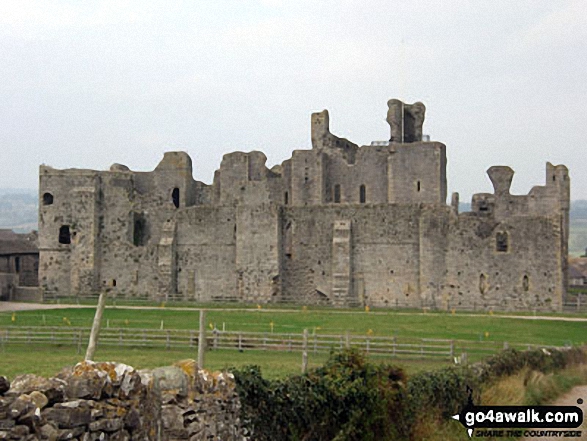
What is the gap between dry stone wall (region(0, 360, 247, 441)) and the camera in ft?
27.0

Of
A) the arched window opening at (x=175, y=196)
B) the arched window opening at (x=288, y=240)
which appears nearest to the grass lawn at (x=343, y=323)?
the arched window opening at (x=288, y=240)

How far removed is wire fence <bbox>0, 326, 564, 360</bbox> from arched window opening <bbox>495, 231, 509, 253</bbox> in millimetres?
18860

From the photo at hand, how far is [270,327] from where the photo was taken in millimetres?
38875

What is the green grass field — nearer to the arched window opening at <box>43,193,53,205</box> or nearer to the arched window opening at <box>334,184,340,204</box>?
the arched window opening at <box>334,184,340,204</box>

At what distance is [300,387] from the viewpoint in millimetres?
14641

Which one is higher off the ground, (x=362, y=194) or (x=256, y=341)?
(x=362, y=194)

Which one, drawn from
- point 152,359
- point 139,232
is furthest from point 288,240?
point 152,359

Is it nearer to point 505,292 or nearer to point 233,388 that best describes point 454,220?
point 505,292

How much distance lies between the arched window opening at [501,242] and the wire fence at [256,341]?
18860 millimetres

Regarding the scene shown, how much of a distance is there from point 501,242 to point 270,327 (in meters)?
19.7

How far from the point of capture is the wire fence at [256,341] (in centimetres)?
3178

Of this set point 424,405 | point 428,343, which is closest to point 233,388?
point 424,405

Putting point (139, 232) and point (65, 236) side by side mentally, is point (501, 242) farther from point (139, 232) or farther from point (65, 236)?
point (65, 236)

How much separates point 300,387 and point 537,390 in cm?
963
